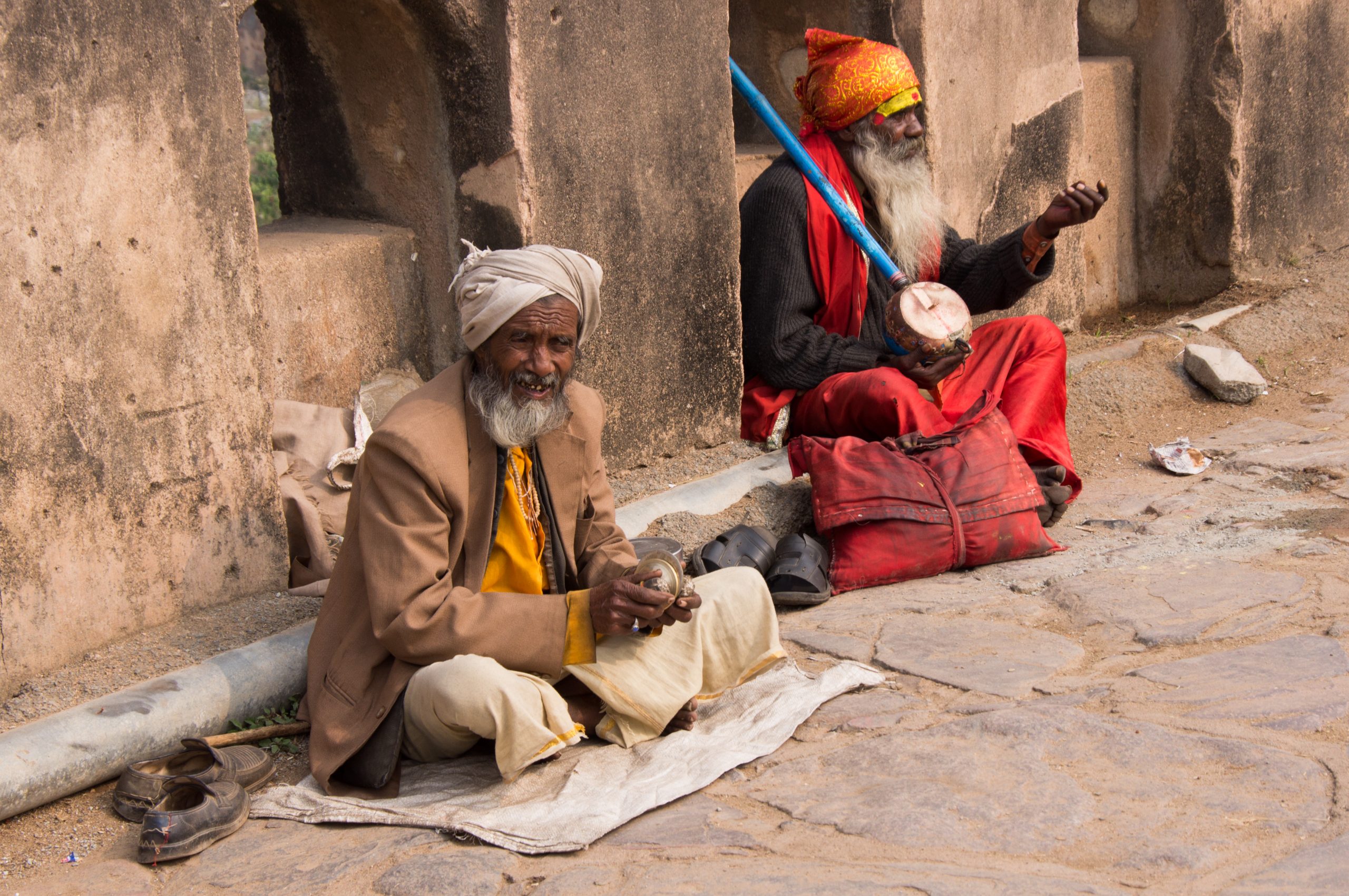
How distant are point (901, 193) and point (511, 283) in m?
2.33

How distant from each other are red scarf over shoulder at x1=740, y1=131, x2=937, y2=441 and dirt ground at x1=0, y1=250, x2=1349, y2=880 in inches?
6.6

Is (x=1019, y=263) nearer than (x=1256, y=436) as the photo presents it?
Yes

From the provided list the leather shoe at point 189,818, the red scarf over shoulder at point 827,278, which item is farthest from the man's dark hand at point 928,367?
the leather shoe at point 189,818

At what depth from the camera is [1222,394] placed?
5602 millimetres

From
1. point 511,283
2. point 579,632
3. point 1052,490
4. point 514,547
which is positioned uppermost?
point 511,283

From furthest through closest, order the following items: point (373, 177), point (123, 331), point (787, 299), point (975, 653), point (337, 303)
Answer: point (787, 299) < point (373, 177) < point (337, 303) < point (975, 653) < point (123, 331)

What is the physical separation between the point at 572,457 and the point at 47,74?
4.56ft

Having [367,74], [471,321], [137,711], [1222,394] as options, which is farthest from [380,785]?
[1222,394]

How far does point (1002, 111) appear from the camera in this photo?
18.5 ft

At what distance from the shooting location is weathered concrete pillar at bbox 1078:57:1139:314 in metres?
6.60

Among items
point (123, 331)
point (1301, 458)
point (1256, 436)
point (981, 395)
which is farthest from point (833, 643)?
point (1256, 436)

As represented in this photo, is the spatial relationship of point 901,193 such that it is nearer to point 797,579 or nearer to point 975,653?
point 797,579

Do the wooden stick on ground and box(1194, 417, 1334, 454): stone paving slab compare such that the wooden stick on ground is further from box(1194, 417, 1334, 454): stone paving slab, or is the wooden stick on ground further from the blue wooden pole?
box(1194, 417, 1334, 454): stone paving slab

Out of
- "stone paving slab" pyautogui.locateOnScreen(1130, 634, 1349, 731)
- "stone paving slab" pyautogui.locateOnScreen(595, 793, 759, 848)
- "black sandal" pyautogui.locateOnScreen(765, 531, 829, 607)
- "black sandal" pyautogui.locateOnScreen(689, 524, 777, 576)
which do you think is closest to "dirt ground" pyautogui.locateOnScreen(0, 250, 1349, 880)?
"stone paving slab" pyautogui.locateOnScreen(1130, 634, 1349, 731)
